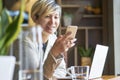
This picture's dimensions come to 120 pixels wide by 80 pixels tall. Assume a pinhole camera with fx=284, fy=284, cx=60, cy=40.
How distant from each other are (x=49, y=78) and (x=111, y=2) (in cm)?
306

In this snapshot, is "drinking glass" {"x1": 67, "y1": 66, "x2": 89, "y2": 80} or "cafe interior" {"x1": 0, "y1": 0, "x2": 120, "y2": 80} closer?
"drinking glass" {"x1": 67, "y1": 66, "x2": 89, "y2": 80}

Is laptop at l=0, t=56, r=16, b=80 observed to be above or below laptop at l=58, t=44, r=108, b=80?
above

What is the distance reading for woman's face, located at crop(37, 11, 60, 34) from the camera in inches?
64.9

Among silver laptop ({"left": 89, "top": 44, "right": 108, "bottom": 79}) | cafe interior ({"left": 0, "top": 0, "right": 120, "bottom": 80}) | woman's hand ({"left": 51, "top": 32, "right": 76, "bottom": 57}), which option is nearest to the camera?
woman's hand ({"left": 51, "top": 32, "right": 76, "bottom": 57})

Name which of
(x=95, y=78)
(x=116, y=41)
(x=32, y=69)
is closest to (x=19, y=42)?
(x=32, y=69)

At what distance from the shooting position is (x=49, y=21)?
168cm

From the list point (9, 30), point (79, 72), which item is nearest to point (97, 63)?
point (79, 72)

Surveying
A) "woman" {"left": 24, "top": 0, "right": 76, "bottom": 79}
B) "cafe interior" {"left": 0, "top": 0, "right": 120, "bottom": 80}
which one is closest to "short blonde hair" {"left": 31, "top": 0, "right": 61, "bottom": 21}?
"woman" {"left": 24, "top": 0, "right": 76, "bottom": 79}

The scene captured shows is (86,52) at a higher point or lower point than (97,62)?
lower

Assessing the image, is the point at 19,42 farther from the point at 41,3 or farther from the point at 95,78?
the point at 41,3

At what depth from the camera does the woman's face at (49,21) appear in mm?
1649

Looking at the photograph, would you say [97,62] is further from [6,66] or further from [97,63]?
[6,66]

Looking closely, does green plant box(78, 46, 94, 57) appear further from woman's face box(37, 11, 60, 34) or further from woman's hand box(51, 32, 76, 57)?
woman's hand box(51, 32, 76, 57)

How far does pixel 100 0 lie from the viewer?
424 centimetres
